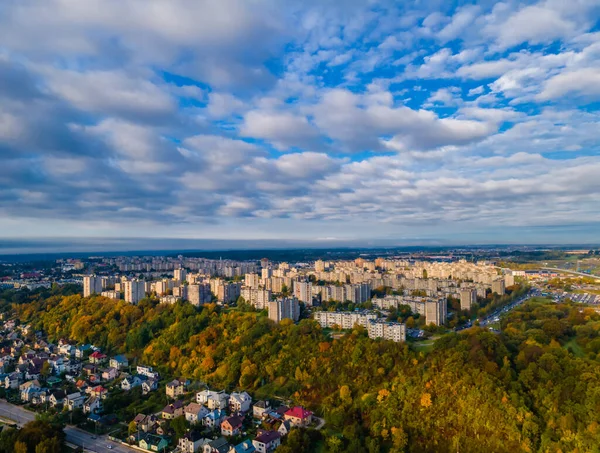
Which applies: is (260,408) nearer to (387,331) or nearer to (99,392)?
(99,392)

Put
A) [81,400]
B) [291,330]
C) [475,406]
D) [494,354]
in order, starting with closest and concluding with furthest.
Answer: [475,406], [494,354], [81,400], [291,330]

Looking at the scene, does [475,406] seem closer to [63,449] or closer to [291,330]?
[291,330]

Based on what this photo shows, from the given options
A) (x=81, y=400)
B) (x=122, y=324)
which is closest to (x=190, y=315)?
(x=122, y=324)

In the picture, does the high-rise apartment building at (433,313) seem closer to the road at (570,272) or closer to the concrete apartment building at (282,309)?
the concrete apartment building at (282,309)

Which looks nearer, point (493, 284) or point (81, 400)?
point (81, 400)

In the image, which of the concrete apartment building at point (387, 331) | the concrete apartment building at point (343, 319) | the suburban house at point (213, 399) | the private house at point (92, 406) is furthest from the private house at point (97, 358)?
the concrete apartment building at point (387, 331)

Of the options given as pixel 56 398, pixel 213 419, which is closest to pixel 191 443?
pixel 213 419
